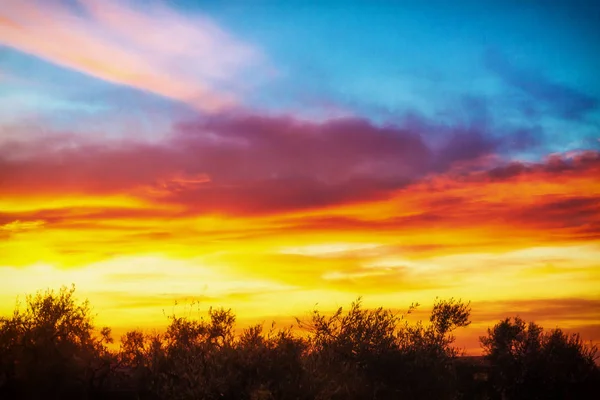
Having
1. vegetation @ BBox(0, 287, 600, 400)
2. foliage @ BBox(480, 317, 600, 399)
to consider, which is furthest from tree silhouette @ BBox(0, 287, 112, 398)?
foliage @ BBox(480, 317, 600, 399)

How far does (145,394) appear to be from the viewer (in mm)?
49969

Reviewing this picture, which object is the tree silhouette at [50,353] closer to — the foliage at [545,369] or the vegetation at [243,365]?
the vegetation at [243,365]

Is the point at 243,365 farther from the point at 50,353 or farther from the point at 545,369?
the point at 545,369

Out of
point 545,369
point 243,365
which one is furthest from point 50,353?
point 545,369

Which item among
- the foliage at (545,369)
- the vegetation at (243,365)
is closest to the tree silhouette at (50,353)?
the vegetation at (243,365)

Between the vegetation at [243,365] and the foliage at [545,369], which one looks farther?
the foliage at [545,369]

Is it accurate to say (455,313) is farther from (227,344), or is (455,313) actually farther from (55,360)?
(55,360)

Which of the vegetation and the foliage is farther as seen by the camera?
the foliage

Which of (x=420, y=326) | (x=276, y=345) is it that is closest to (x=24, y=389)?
(x=276, y=345)

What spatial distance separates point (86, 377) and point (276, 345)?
591 inches

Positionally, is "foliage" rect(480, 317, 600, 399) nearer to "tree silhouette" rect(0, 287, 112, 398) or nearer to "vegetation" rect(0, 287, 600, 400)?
"vegetation" rect(0, 287, 600, 400)

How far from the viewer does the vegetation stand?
46781 millimetres

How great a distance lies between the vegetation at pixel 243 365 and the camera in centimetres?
4678

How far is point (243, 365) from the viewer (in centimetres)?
4828
